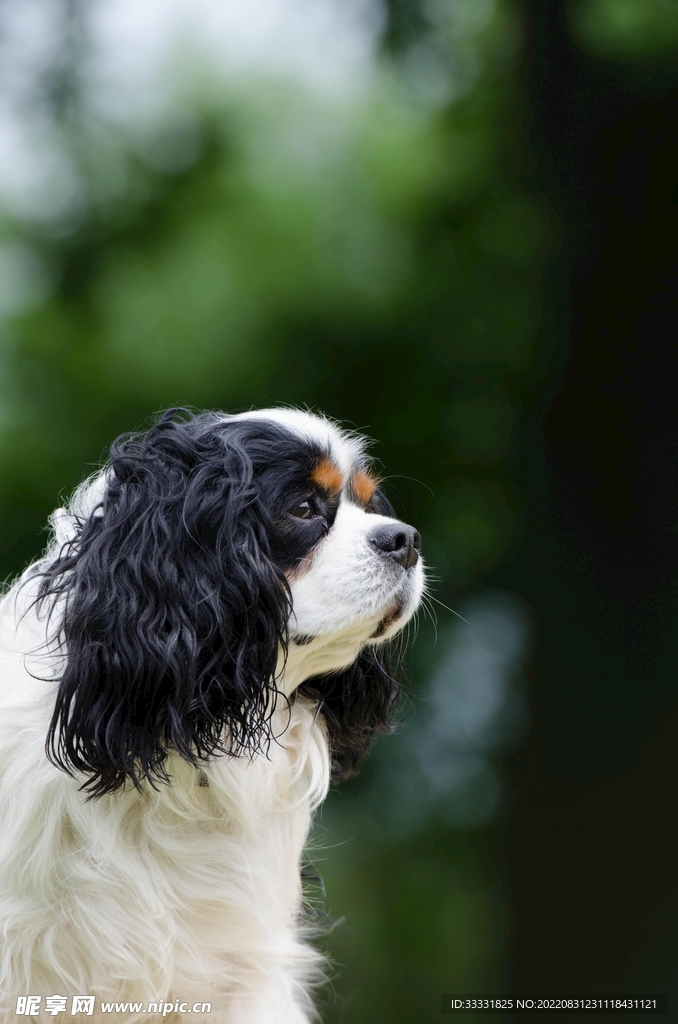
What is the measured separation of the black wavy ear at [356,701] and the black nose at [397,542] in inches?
19.5

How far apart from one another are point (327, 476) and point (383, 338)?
3342mm

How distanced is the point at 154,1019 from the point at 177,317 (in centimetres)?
399

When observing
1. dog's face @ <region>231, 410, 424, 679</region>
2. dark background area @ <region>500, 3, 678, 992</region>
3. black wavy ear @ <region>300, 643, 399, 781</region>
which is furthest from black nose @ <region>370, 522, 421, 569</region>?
dark background area @ <region>500, 3, 678, 992</region>

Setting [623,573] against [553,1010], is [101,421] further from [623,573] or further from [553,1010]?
[553,1010]

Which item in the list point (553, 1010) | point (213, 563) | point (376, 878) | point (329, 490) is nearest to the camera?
point (213, 563)

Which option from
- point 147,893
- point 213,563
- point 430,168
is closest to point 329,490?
point 213,563

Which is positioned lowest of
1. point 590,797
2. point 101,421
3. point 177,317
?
point 590,797

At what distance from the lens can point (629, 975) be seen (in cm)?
480

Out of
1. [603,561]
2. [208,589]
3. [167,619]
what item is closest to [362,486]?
[208,589]

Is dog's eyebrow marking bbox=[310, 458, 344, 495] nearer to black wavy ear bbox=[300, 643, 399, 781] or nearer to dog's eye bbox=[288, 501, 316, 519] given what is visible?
dog's eye bbox=[288, 501, 316, 519]

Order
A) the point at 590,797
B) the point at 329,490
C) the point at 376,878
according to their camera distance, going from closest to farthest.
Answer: the point at 329,490 → the point at 590,797 → the point at 376,878

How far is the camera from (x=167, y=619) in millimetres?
2387

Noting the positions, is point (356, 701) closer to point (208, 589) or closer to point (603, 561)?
point (208, 589)

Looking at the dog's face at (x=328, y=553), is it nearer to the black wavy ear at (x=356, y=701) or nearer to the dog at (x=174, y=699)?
the dog at (x=174, y=699)
